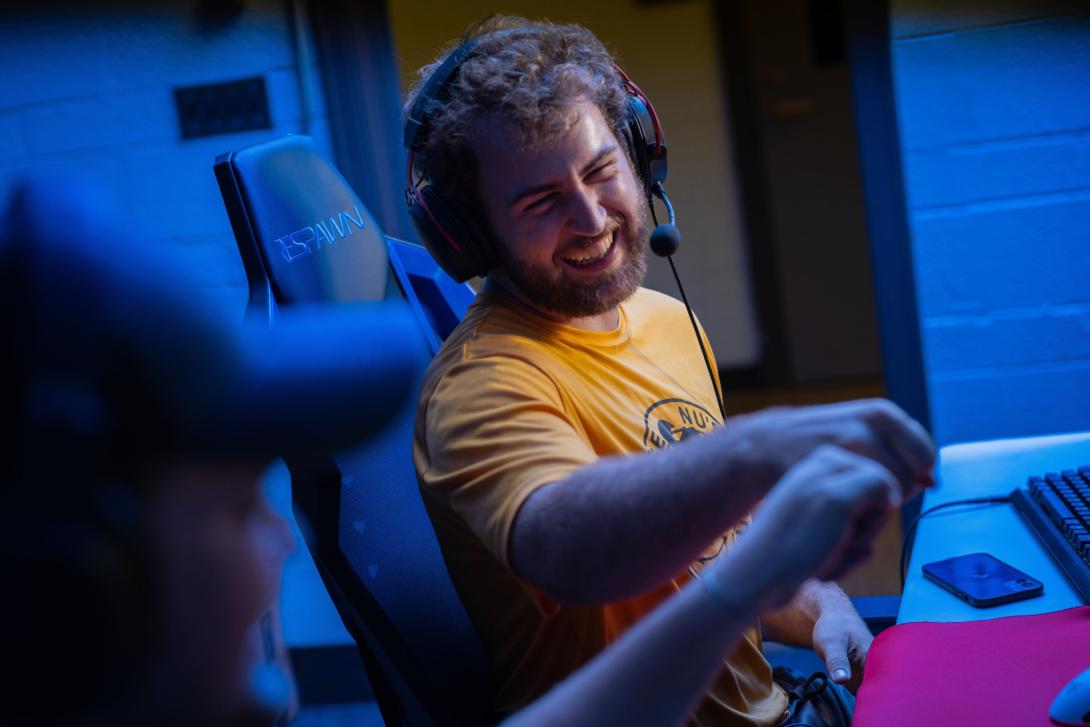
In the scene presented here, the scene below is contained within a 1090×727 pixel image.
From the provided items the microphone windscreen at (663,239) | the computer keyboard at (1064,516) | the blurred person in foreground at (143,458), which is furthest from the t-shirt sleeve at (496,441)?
the computer keyboard at (1064,516)

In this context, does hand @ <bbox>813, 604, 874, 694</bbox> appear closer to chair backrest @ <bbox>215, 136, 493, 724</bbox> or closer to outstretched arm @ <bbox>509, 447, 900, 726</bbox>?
chair backrest @ <bbox>215, 136, 493, 724</bbox>

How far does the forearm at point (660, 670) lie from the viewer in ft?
1.64

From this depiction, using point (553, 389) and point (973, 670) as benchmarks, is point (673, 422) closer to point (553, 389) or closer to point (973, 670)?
point (553, 389)

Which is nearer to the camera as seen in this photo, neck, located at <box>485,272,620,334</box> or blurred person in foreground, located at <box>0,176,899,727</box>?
blurred person in foreground, located at <box>0,176,899,727</box>

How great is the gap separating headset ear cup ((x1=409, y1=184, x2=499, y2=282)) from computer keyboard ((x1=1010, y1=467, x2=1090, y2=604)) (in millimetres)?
613

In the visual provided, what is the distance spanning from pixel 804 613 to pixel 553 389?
0.43 metres

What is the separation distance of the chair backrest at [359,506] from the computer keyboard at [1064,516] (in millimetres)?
549

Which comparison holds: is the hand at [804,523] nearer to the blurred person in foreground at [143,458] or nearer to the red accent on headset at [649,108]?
the blurred person in foreground at [143,458]

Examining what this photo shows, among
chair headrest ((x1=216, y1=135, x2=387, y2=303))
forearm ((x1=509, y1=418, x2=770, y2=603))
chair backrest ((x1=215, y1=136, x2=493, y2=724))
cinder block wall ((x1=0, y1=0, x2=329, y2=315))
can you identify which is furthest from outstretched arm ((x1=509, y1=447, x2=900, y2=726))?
cinder block wall ((x1=0, y1=0, x2=329, y2=315))

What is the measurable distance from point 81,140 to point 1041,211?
1.88m

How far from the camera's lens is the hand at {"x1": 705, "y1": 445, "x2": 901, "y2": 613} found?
0.51 metres

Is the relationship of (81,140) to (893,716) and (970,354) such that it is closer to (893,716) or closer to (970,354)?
(970,354)

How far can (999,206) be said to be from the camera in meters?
1.86

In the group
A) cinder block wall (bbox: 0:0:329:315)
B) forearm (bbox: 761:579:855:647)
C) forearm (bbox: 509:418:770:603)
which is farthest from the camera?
cinder block wall (bbox: 0:0:329:315)
